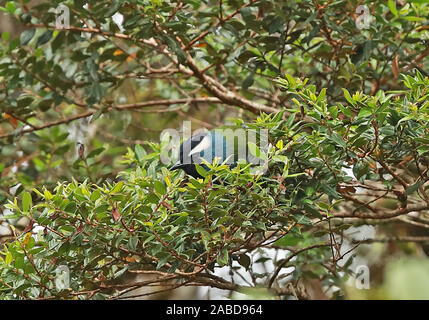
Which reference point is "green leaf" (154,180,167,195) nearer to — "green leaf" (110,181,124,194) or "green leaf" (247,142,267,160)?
"green leaf" (110,181,124,194)

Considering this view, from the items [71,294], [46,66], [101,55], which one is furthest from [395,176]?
[46,66]

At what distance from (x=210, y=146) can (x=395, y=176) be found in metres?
0.42

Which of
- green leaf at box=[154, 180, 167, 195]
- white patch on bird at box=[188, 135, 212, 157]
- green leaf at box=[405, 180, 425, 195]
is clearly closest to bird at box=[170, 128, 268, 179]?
white patch on bird at box=[188, 135, 212, 157]

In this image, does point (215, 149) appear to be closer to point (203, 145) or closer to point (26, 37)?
point (203, 145)

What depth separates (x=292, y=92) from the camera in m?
1.35

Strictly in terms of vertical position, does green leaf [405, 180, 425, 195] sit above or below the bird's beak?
below

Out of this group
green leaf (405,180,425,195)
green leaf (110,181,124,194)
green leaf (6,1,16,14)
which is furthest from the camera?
green leaf (6,1,16,14)

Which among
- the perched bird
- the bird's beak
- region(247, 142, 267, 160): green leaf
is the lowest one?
region(247, 142, 267, 160): green leaf

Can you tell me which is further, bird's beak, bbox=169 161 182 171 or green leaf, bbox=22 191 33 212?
bird's beak, bbox=169 161 182 171

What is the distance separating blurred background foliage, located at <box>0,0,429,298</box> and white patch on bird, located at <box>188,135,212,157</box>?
0.42ft

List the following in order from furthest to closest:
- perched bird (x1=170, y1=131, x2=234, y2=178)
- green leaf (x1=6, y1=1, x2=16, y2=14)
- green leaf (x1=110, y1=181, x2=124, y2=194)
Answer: green leaf (x1=6, y1=1, x2=16, y2=14) < perched bird (x1=170, y1=131, x2=234, y2=178) < green leaf (x1=110, y1=181, x2=124, y2=194)

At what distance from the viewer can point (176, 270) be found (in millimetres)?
1387

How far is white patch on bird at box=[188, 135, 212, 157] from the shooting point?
5.03ft

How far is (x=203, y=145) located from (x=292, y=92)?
0.29 metres
